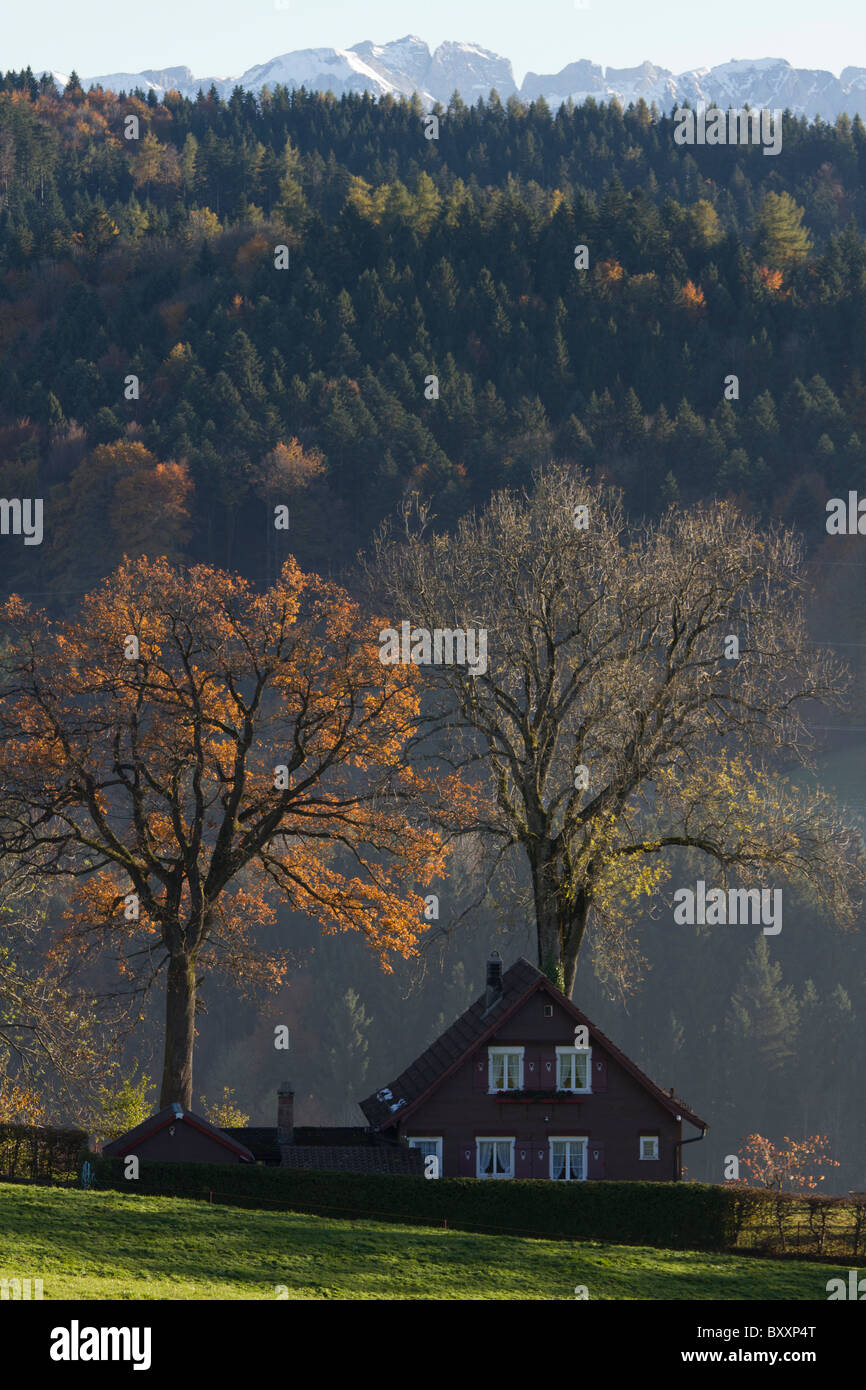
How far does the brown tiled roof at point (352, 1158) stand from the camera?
34594 millimetres

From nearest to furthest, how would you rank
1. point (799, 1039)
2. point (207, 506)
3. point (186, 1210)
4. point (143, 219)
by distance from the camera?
point (186, 1210) < point (799, 1039) < point (207, 506) < point (143, 219)

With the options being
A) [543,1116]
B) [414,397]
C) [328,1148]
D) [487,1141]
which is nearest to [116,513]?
[414,397]

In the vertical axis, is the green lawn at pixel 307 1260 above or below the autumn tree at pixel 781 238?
below

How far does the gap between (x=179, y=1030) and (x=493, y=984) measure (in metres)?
7.99

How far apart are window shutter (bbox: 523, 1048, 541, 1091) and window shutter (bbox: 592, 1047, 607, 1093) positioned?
137 cm

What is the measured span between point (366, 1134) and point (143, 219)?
15223 cm

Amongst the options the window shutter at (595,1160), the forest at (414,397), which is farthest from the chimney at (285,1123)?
the forest at (414,397)

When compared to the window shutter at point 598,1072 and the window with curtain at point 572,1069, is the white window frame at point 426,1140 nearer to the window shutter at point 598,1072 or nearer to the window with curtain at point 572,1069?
the window with curtain at point 572,1069

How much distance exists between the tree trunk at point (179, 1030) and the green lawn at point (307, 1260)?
25.6ft

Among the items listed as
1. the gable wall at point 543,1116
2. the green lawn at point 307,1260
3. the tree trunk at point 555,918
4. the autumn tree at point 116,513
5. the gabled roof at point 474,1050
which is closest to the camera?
the green lawn at point 307,1260

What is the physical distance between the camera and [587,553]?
40.4 metres

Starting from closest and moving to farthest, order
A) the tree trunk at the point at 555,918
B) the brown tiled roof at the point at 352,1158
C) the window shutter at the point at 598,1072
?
the brown tiled roof at the point at 352,1158
the tree trunk at the point at 555,918
the window shutter at the point at 598,1072
